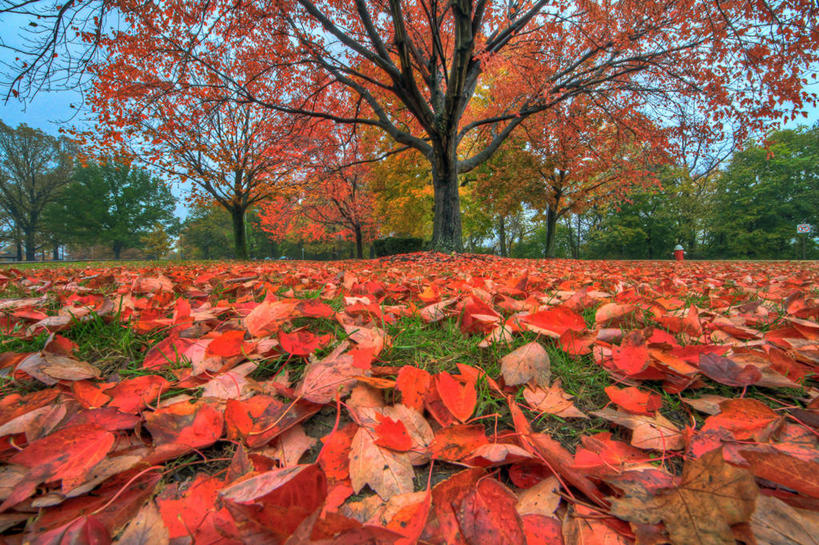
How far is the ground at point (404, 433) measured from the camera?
1.28ft

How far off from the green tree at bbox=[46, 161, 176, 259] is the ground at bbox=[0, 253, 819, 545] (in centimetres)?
3918

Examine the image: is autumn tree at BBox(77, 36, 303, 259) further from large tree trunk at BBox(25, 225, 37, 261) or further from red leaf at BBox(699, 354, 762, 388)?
large tree trunk at BBox(25, 225, 37, 261)

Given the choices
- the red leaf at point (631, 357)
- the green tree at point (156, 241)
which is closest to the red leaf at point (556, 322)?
the red leaf at point (631, 357)

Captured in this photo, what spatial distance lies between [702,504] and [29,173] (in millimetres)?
37982

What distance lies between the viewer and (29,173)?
23578 mm

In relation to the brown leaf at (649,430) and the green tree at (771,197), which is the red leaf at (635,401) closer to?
the brown leaf at (649,430)

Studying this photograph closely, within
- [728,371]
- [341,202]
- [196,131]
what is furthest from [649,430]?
[341,202]

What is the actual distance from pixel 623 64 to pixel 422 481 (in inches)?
362

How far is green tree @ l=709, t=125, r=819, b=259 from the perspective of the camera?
20.3 m

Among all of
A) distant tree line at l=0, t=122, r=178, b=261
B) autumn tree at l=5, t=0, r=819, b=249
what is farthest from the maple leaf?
distant tree line at l=0, t=122, r=178, b=261

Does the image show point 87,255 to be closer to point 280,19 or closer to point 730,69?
point 280,19

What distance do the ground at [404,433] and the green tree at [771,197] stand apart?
95.3 feet

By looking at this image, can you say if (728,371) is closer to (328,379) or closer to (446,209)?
(328,379)

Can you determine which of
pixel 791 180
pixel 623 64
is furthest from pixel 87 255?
pixel 791 180
